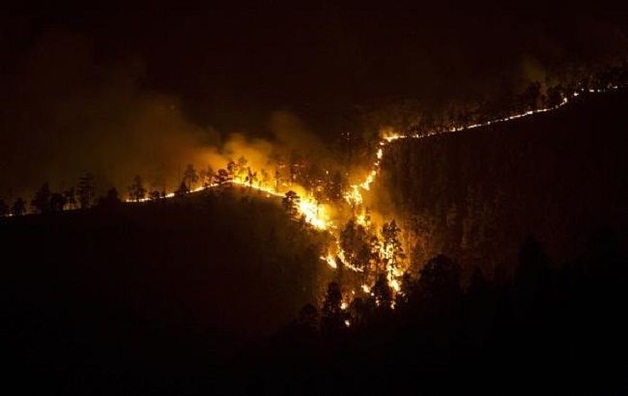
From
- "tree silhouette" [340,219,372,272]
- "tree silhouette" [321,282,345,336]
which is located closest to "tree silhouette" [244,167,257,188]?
"tree silhouette" [340,219,372,272]

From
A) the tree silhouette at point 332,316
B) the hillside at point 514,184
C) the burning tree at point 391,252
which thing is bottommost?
the tree silhouette at point 332,316

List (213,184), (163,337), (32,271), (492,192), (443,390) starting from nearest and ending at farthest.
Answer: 1. (443,390)
2. (163,337)
3. (32,271)
4. (492,192)
5. (213,184)

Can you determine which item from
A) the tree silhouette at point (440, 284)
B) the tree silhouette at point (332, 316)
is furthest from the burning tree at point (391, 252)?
the tree silhouette at point (440, 284)

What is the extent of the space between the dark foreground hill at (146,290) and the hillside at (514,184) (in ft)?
70.6

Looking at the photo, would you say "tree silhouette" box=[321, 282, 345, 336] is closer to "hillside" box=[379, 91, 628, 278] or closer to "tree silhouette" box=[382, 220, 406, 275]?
"hillside" box=[379, 91, 628, 278]

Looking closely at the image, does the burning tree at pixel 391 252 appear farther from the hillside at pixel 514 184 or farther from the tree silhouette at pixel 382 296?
the tree silhouette at pixel 382 296

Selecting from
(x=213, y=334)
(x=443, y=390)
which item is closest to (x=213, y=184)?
(x=213, y=334)

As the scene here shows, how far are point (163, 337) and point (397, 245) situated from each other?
137 ft

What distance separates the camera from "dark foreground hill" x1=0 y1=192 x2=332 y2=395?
92.3 meters

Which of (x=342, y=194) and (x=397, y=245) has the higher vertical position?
(x=342, y=194)

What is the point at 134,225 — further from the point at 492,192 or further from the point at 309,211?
the point at 492,192

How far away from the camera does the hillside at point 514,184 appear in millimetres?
123062

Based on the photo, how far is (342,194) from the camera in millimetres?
157750

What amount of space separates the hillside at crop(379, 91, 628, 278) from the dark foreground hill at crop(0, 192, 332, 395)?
70.6 feet
